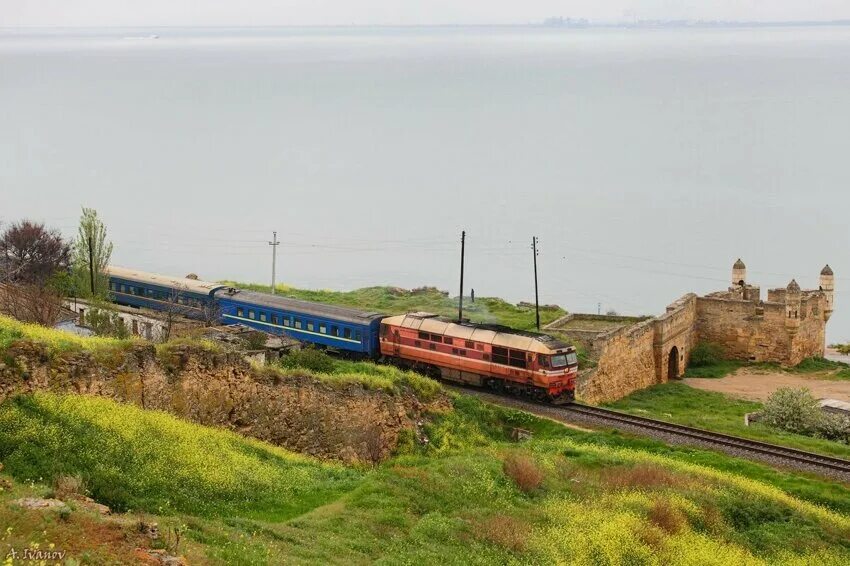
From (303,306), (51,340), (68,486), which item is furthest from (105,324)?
(68,486)

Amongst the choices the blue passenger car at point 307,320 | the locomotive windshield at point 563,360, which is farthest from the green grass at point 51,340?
the blue passenger car at point 307,320

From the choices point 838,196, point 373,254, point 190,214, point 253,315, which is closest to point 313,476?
point 253,315

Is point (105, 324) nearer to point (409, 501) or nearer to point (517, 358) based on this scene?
point (517, 358)

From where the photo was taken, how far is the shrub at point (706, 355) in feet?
147

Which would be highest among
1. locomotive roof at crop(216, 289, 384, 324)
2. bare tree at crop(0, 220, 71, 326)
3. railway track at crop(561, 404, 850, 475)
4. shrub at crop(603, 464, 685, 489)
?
bare tree at crop(0, 220, 71, 326)

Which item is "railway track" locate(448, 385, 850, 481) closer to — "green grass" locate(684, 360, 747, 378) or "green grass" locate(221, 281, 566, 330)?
"green grass" locate(221, 281, 566, 330)

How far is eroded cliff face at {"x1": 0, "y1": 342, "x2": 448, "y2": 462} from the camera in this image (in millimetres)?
19953

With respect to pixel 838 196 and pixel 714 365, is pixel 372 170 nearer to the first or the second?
pixel 838 196

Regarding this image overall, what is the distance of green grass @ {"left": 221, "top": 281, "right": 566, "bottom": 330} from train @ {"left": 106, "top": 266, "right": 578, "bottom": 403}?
280 inches

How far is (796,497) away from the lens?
2339 centimetres

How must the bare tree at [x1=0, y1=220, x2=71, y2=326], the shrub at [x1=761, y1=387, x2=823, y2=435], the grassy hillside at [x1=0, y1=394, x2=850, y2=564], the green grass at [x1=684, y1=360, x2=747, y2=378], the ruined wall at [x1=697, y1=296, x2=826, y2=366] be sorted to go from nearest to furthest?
the grassy hillside at [x1=0, y1=394, x2=850, y2=564] → the shrub at [x1=761, y1=387, x2=823, y2=435] → the bare tree at [x1=0, y1=220, x2=71, y2=326] → the green grass at [x1=684, y1=360, x2=747, y2=378] → the ruined wall at [x1=697, y1=296, x2=826, y2=366]

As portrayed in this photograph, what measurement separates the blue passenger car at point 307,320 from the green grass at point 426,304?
7050 mm

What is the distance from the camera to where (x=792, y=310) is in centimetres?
4419

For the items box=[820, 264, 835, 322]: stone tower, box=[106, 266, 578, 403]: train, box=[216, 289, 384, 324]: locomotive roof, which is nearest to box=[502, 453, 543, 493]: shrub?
box=[106, 266, 578, 403]: train
